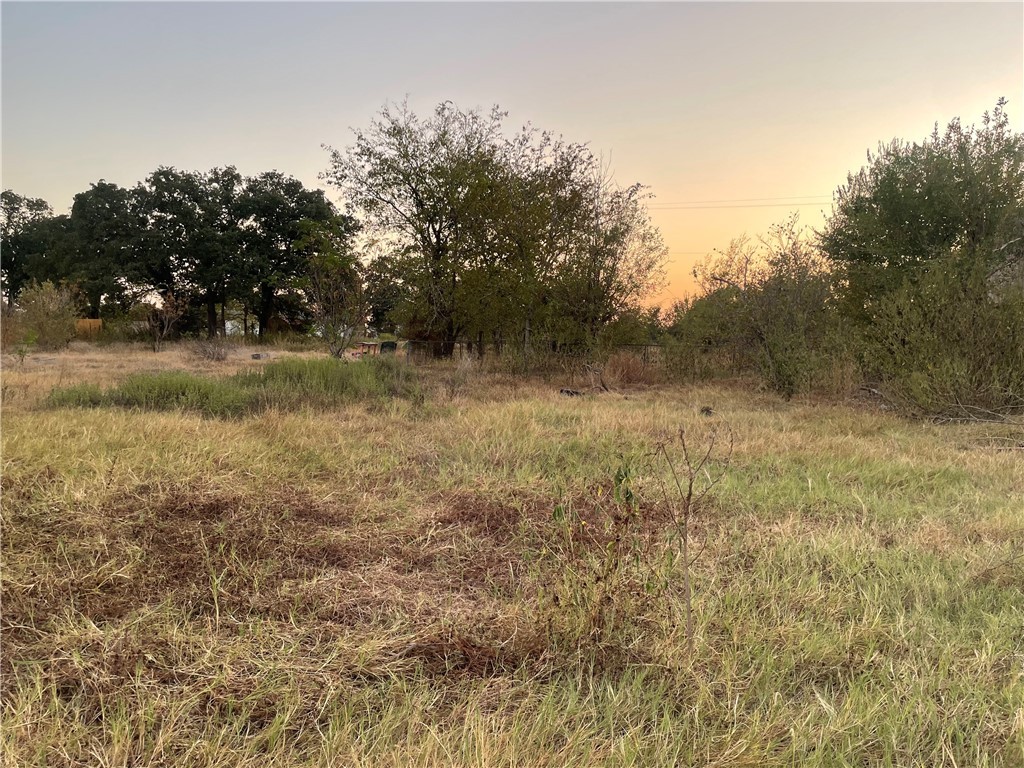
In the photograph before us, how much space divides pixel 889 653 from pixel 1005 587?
1.12 metres

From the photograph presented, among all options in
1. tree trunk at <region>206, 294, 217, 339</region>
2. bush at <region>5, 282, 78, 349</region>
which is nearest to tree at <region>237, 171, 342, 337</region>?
tree trunk at <region>206, 294, 217, 339</region>

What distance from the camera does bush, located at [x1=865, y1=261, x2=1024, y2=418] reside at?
23.0 ft

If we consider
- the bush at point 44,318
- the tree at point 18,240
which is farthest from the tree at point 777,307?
the tree at point 18,240

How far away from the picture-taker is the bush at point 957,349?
7.02m

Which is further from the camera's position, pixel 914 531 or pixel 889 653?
pixel 914 531

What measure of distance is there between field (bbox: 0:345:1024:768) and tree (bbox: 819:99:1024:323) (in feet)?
26.5

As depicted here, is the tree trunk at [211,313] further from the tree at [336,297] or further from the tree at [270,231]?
the tree at [336,297]

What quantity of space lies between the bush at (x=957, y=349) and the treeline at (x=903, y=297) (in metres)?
0.02

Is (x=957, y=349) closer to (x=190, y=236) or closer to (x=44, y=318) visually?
(x=44, y=318)

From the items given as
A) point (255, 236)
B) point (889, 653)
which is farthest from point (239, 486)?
point (255, 236)

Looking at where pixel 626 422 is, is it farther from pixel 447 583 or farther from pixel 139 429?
pixel 139 429

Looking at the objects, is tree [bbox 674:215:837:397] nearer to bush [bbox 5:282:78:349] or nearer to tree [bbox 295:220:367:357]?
tree [bbox 295:220:367:357]

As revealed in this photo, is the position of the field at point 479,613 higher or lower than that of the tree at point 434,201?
lower

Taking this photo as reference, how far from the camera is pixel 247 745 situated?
151cm
